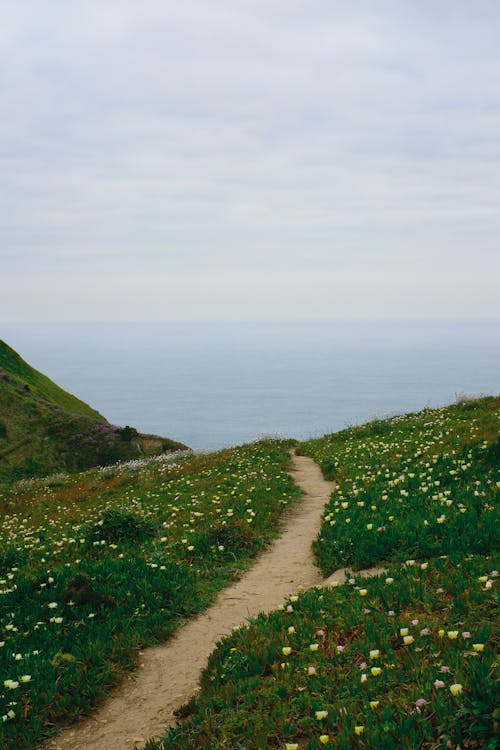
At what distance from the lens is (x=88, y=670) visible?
25.7ft

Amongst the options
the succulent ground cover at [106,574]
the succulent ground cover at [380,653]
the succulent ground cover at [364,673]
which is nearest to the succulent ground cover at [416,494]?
the succulent ground cover at [380,653]

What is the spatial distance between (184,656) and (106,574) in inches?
126

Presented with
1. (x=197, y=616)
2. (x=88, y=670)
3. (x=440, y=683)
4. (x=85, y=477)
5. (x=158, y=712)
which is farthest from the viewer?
(x=85, y=477)

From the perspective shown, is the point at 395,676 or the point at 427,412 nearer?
the point at 395,676

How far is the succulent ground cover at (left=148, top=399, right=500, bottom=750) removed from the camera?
5.26 metres

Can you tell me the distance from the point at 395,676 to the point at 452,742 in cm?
118

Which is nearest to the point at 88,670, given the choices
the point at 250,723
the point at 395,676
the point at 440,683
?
the point at 250,723

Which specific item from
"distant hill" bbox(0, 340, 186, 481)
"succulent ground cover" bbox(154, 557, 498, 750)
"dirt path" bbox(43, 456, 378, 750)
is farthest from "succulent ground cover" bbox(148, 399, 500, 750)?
"distant hill" bbox(0, 340, 186, 481)

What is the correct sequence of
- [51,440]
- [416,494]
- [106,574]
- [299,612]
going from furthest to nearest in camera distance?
[51,440]
[416,494]
[106,574]
[299,612]

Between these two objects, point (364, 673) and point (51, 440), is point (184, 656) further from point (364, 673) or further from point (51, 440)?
point (51, 440)

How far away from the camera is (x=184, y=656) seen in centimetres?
848

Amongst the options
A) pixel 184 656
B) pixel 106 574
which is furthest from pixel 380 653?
pixel 106 574

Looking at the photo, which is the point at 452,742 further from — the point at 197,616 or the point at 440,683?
the point at 197,616

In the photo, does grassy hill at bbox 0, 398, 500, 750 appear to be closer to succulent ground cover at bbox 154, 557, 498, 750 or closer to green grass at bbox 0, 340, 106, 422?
succulent ground cover at bbox 154, 557, 498, 750
